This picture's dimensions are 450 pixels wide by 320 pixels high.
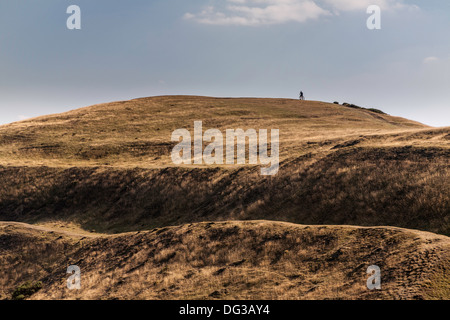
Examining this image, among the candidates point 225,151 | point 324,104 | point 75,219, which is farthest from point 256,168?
point 324,104

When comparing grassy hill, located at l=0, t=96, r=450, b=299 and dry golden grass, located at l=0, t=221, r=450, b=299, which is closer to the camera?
dry golden grass, located at l=0, t=221, r=450, b=299

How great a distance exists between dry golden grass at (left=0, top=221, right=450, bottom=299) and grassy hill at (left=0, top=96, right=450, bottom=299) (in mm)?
89

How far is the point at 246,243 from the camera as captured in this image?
72.8 ft

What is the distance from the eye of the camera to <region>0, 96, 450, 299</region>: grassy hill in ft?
56.1

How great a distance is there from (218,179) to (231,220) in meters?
8.87

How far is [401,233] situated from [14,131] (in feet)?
241

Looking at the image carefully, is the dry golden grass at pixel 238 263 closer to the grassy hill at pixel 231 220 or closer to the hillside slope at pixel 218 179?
the grassy hill at pixel 231 220

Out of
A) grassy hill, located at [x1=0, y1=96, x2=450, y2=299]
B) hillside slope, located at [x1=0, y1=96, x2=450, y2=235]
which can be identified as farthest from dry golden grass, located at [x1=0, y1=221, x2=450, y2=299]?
hillside slope, located at [x1=0, y1=96, x2=450, y2=235]

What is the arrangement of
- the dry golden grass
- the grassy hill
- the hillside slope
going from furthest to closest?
the hillside slope → the grassy hill → the dry golden grass

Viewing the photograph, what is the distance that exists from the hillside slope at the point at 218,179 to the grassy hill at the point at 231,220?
161 millimetres

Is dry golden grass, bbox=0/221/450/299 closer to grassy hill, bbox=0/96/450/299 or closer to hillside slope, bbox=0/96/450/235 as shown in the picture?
grassy hill, bbox=0/96/450/299

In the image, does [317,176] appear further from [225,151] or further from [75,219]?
[75,219]
